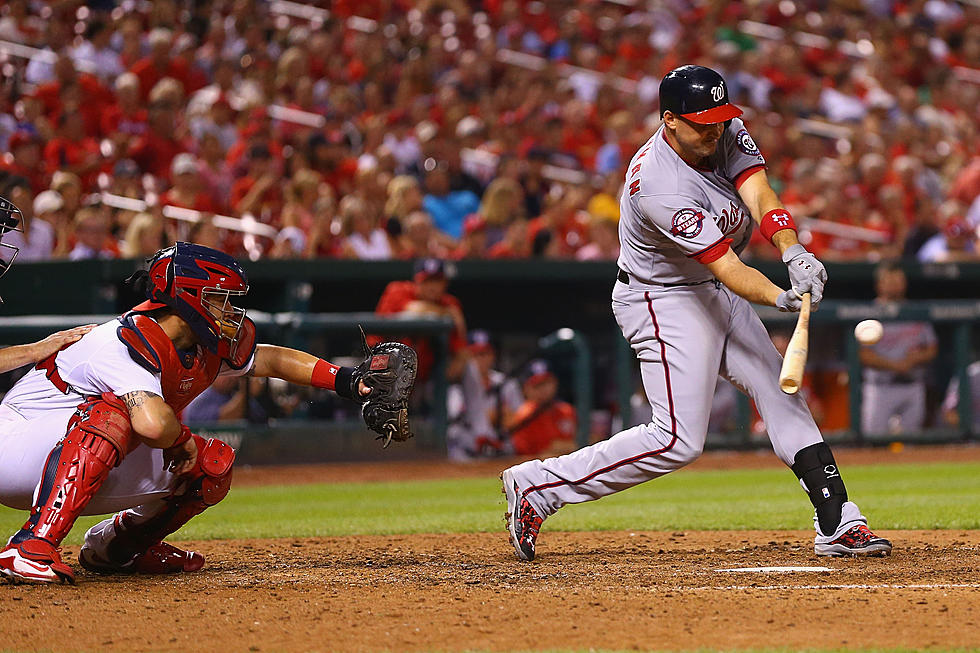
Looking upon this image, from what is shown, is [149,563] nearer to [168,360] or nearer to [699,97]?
[168,360]

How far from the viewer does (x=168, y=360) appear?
4.31m

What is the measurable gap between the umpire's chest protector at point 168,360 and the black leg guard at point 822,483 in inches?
84.0

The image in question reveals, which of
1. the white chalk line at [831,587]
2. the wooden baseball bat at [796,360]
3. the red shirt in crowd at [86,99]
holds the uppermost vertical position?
the red shirt in crowd at [86,99]

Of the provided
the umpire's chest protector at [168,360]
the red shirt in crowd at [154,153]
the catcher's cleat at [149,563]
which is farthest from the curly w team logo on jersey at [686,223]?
the red shirt in crowd at [154,153]

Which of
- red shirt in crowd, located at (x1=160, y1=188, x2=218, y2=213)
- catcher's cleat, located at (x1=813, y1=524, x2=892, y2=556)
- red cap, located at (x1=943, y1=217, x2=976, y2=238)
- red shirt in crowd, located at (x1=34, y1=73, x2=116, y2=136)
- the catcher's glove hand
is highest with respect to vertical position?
red shirt in crowd, located at (x1=34, y1=73, x2=116, y2=136)

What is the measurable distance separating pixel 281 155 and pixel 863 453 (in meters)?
5.40

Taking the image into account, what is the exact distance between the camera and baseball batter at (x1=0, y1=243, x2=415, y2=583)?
406 cm

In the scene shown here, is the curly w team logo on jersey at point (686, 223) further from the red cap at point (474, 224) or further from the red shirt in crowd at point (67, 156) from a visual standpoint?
the red shirt in crowd at point (67, 156)

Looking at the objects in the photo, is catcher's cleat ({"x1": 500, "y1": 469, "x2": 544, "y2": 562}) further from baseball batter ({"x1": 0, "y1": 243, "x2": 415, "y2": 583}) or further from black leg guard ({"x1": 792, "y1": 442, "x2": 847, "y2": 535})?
black leg guard ({"x1": 792, "y1": 442, "x2": 847, "y2": 535})

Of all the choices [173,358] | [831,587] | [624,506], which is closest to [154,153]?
[624,506]

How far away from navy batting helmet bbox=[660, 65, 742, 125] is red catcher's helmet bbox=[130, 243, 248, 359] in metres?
1.61

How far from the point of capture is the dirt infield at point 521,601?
3328 mm

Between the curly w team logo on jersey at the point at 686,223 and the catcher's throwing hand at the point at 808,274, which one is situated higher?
the curly w team logo on jersey at the point at 686,223

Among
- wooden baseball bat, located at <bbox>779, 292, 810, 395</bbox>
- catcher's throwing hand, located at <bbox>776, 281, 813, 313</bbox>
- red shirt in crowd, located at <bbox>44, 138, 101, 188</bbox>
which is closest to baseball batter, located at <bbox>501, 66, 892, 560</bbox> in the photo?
catcher's throwing hand, located at <bbox>776, 281, 813, 313</bbox>
